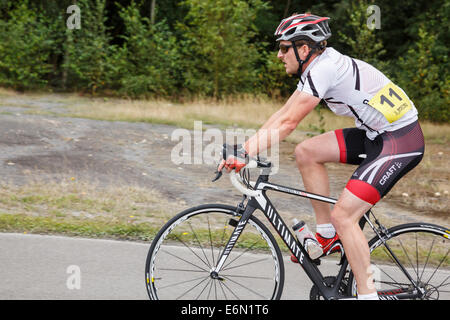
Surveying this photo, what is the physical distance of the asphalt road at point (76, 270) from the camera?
3895 mm

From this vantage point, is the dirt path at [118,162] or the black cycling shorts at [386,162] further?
the dirt path at [118,162]

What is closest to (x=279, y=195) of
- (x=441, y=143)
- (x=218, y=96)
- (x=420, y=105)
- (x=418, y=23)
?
(x=441, y=143)

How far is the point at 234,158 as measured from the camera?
3223mm

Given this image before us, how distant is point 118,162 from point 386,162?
19.9ft

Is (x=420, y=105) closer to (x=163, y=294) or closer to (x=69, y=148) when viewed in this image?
(x=69, y=148)

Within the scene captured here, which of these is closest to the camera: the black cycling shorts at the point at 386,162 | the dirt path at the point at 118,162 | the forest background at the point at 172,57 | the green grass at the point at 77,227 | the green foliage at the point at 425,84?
the black cycling shorts at the point at 386,162

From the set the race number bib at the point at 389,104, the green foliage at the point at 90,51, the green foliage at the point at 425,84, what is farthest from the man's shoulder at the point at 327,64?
the green foliage at the point at 90,51

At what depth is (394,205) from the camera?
7543mm

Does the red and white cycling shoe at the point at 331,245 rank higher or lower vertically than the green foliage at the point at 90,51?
lower

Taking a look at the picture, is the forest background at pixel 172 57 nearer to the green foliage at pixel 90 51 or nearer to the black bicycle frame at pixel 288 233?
the green foliage at pixel 90 51

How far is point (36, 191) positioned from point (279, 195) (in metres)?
3.12

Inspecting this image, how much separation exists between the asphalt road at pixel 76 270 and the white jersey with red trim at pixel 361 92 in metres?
1.37

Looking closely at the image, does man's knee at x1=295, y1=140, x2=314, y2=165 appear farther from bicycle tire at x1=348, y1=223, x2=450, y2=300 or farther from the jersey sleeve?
bicycle tire at x1=348, y1=223, x2=450, y2=300

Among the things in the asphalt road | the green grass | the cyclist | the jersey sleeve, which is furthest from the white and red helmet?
the green grass
